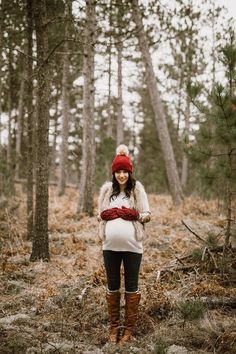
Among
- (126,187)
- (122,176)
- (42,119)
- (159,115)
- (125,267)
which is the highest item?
Answer: (159,115)

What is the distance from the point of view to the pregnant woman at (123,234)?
4.53 m

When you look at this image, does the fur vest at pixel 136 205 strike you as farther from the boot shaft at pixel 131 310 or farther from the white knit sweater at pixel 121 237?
the boot shaft at pixel 131 310

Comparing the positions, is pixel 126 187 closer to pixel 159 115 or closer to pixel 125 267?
pixel 125 267

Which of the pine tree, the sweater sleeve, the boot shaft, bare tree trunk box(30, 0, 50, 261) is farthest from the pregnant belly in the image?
bare tree trunk box(30, 0, 50, 261)

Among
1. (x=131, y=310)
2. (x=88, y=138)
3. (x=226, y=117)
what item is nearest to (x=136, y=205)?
(x=131, y=310)

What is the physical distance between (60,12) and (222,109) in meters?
6.25

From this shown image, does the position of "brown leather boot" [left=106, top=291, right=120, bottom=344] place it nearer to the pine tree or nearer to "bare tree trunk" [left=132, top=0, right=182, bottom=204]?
the pine tree

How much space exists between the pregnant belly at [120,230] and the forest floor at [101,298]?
92cm

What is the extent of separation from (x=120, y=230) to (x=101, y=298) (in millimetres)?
1533

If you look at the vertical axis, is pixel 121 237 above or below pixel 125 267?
above

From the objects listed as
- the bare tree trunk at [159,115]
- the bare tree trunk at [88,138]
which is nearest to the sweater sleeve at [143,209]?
the bare tree trunk at [88,138]

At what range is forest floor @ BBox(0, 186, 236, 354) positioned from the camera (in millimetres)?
4281

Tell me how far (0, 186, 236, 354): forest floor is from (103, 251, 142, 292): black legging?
563 mm

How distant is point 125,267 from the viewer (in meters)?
4.69
